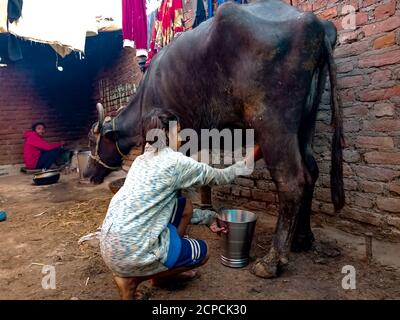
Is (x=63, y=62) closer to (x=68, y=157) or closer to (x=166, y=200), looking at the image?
(x=68, y=157)

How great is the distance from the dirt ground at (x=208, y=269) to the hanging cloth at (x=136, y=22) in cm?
285

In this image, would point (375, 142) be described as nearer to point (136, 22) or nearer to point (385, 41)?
point (385, 41)

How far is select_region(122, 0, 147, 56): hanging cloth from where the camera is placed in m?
5.25

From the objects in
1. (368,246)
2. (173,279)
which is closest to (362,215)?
(368,246)

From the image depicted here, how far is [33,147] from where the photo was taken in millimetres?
8469

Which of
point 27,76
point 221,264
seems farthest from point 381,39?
point 27,76

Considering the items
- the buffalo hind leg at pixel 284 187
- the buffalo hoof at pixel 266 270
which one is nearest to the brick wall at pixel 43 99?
the buffalo hind leg at pixel 284 187

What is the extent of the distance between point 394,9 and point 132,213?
287cm

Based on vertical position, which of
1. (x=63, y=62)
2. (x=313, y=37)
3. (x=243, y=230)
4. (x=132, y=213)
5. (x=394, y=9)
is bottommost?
(x=243, y=230)

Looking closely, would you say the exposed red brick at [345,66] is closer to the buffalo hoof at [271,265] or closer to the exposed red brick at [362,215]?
the exposed red brick at [362,215]

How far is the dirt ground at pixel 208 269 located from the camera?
2.35 meters

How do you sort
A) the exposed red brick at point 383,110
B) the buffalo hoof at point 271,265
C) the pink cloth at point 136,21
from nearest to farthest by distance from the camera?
the buffalo hoof at point 271,265
the exposed red brick at point 383,110
the pink cloth at point 136,21

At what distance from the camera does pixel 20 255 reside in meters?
3.20
